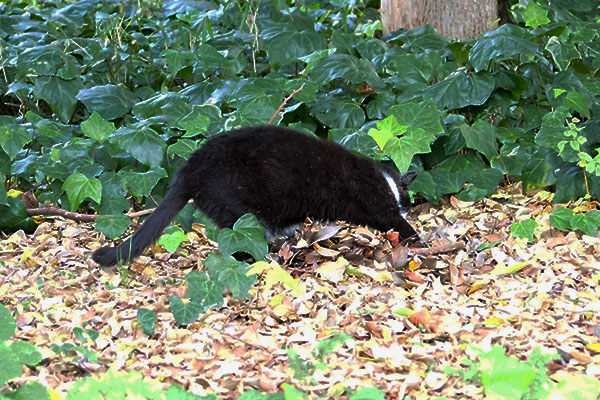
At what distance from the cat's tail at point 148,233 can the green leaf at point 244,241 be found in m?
0.30

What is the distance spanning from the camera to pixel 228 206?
3.67 meters

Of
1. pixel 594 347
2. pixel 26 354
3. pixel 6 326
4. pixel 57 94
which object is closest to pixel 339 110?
pixel 57 94

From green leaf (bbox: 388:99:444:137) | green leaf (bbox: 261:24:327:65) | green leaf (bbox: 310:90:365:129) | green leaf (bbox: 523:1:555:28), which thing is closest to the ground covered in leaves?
green leaf (bbox: 388:99:444:137)

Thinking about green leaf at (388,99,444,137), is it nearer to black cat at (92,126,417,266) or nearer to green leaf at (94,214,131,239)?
black cat at (92,126,417,266)

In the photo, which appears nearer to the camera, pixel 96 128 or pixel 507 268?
pixel 507 268

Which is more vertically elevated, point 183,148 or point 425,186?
point 183,148

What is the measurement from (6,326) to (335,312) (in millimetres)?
1220

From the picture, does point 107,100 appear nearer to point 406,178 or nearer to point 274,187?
point 274,187

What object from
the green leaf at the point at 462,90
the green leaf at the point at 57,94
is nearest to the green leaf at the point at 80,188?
the green leaf at the point at 57,94

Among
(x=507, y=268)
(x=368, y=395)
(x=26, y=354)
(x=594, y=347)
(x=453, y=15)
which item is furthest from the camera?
(x=453, y=15)

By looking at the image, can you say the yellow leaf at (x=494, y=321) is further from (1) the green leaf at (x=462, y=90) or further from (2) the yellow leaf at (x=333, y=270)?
(1) the green leaf at (x=462, y=90)

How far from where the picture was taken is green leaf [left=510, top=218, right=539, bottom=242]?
3.72 m

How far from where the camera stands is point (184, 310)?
2.84 meters

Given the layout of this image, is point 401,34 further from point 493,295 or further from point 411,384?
point 411,384
